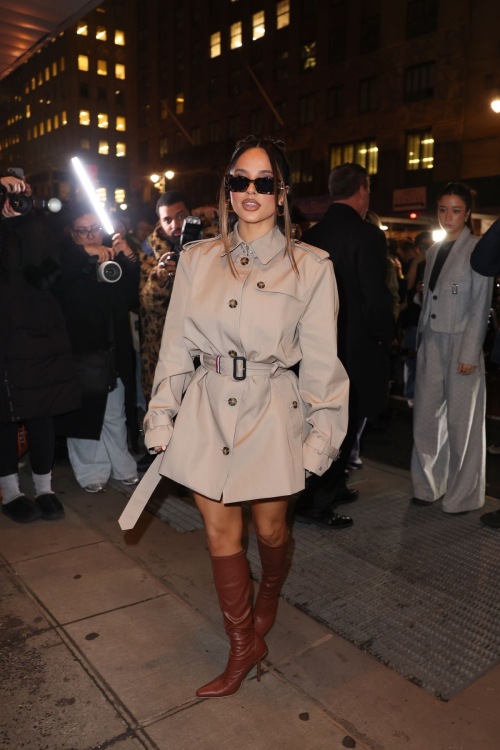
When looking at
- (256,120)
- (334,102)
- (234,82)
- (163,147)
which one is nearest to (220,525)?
(334,102)

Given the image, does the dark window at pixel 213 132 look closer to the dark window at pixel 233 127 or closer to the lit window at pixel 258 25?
the dark window at pixel 233 127

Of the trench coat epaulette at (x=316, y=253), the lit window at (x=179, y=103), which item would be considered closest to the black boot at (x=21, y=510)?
the trench coat epaulette at (x=316, y=253)

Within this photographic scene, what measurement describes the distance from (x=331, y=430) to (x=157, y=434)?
0.69 m

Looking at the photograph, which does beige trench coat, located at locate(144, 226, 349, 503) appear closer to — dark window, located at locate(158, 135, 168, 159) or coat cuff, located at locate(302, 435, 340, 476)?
coat cuff, located at locate(302, 435, 340, 476)

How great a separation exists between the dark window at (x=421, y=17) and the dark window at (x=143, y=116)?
2263 centimetres

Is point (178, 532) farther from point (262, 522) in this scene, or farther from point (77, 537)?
point (262, 522)

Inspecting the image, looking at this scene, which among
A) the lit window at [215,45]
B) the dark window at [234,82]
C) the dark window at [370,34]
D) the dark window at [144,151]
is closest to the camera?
the dark window at [370,34]

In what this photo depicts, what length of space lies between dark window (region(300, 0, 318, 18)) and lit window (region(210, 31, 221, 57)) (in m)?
7.61

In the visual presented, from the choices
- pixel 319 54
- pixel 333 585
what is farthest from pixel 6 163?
pixel 333 585

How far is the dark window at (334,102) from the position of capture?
95.6 ft

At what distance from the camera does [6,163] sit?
8781 cm

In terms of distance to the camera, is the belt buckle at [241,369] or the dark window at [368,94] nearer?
the belt buckle at [241,369]

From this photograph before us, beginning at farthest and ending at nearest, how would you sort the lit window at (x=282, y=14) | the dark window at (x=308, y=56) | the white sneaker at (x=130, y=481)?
the lit window at (x=282, y=14) → the dark window at (x=308, y=56) → the white sneaker at (x=130, y=481)

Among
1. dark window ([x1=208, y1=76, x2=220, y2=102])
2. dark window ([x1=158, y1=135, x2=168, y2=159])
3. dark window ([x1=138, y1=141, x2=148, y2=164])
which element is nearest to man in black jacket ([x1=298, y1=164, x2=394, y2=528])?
dark window ([x1=208, y1=76, x2=220, y2=102])
